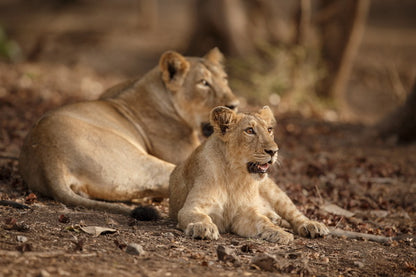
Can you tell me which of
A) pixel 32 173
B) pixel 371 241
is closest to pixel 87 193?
pixel 32 173

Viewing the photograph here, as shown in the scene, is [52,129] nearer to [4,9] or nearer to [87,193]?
[87,193]

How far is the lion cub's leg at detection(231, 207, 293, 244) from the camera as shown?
4.64 metres

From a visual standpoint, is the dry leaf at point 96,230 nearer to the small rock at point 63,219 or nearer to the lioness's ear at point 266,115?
the small rock at point 63,219

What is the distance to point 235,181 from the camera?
4.89 m

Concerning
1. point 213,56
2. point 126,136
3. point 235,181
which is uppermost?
point 213,56

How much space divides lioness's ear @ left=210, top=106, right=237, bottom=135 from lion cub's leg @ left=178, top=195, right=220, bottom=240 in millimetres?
602

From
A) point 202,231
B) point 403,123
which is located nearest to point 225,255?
point 202,231

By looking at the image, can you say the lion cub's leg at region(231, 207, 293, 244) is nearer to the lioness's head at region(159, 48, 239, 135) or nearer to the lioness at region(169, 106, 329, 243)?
the lioness at region(169, 106, 329, 243)

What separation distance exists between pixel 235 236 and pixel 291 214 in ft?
2.04

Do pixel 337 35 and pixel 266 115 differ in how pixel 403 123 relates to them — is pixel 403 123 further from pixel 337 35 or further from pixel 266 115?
pixel 266 115

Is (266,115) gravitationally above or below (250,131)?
above

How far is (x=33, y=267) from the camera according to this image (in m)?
3.57

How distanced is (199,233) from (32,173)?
199 cm

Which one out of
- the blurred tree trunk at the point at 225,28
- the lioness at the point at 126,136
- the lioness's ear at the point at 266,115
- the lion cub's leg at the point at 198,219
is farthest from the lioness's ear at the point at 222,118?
the blurred tree trunk at the point at 225,28
